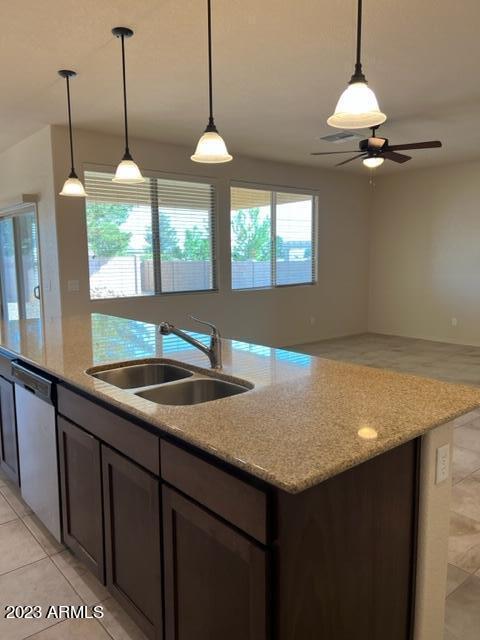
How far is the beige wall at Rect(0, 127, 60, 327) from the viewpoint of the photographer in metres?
4.98

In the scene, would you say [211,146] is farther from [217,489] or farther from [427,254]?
[427,254]

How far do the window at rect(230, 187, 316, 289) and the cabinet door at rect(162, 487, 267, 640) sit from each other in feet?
17.6

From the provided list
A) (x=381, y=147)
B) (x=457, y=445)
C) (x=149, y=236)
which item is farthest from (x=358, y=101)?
(x=149, y=236)

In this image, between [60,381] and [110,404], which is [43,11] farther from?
[110,404]

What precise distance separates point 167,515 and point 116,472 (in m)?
0.35

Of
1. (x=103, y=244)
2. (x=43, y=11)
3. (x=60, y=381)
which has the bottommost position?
(x=60, y=381)

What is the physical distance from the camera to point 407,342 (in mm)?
7723

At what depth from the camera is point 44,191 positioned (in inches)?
198

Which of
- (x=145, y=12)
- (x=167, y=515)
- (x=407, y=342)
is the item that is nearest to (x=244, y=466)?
(x=167, y=515)

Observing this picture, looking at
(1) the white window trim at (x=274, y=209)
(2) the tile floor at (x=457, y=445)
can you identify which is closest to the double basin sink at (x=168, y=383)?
(2) the tile floor at (x=457, y=445)

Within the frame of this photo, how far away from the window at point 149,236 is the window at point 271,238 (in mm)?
509

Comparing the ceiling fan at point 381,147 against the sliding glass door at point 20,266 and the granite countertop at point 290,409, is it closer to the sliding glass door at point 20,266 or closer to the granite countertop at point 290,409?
the granite countertop at point 290,409

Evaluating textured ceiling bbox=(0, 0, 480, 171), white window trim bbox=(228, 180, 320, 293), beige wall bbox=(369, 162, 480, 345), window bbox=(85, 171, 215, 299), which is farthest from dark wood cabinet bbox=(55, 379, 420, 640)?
beige wall bbox=(369, 162, 480, 345)

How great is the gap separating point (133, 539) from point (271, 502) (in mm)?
778
